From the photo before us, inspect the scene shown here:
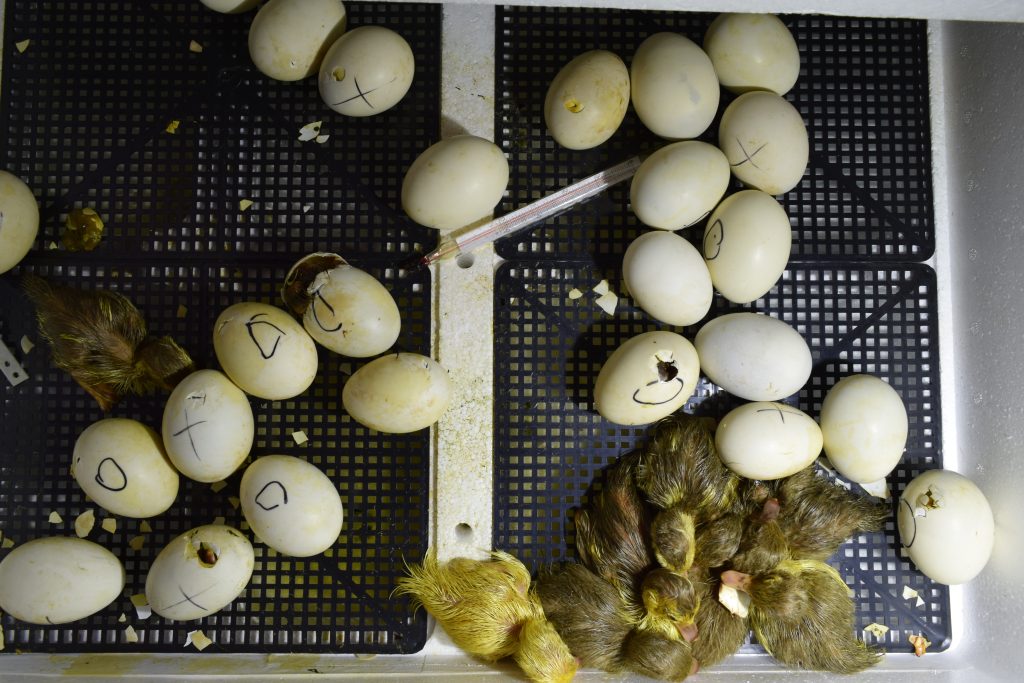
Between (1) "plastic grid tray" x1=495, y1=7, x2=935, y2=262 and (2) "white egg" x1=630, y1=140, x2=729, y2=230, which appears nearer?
(2) "white egg" x1=630, y1=140, x2=729, y2=230

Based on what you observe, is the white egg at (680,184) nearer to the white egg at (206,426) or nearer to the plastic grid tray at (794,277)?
the plastic grid tray at (794,277)

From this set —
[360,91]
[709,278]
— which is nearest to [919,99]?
[709,278]

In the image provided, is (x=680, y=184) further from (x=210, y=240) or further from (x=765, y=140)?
(x=210, y=240)

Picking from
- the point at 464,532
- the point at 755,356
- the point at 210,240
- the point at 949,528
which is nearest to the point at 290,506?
the point at 464,532

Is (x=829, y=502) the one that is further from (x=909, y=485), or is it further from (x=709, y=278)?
(x=709, y=278)

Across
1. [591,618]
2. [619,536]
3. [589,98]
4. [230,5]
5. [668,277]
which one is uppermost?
[230,5]

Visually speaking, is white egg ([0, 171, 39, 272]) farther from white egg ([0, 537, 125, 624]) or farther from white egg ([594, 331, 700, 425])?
white egg ([594, 331, 700, 425])

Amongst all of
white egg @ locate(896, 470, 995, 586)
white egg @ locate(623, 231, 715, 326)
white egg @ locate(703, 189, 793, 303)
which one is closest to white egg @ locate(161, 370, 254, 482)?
white egg @ locate(623, 231, 715, 326)
